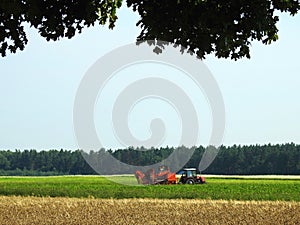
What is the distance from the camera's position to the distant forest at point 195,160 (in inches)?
4506

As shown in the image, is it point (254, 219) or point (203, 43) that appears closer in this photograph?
point (203, 43)

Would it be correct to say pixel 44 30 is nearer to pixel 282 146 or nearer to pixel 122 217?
pixel 122 217

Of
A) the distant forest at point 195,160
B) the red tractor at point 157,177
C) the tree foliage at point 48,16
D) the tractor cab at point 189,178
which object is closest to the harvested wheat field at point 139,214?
the tree foliage at point 48,16

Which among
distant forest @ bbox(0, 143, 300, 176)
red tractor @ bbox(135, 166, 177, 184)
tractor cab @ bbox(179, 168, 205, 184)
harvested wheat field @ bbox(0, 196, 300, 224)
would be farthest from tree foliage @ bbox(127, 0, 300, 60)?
distant forest @ bbox(0, 143, 300, 176)

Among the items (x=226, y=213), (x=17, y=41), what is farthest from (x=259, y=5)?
(x=226, y=213)

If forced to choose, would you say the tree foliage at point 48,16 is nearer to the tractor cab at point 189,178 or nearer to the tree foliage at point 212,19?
the tree foliage at point 212,19

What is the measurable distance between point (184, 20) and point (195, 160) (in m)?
117

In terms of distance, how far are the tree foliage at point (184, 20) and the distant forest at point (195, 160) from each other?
93314 mm

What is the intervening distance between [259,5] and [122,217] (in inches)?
287

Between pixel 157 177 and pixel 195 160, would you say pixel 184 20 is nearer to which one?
pixel 157 177

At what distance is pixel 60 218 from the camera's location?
53.1 feet

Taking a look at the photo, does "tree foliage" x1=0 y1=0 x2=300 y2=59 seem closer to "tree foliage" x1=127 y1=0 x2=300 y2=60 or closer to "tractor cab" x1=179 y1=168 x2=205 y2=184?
"tree foliage" x1=127 y1=0 x2=300 y2=60

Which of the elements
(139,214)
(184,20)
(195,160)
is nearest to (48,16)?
(184,20)

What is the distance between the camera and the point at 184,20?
11750 mm
